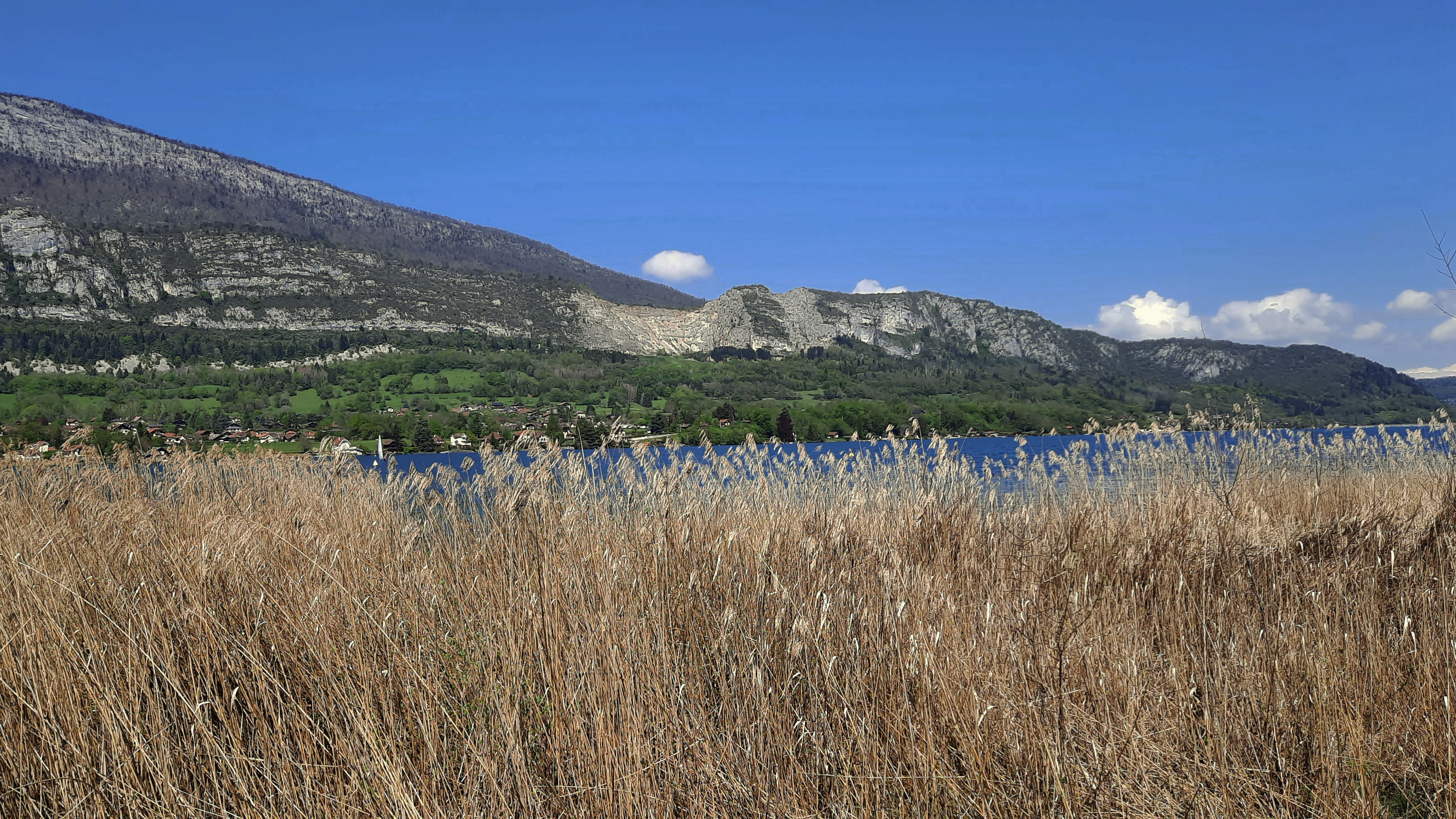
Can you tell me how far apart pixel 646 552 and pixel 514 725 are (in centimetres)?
138

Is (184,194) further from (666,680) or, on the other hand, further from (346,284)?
(666,680)

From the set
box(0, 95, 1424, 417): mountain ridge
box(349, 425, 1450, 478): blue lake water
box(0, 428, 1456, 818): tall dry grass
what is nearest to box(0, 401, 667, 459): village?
box(349, 425, 1450, 478): blue lake water

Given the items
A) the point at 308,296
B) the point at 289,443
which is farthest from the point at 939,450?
the point at 308,296

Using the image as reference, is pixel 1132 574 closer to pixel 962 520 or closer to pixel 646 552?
pixel 962 520

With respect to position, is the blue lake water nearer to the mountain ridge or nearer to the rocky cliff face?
the mountain ridge

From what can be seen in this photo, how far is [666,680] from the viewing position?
241 centimetres

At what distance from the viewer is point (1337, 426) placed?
10.5 metres

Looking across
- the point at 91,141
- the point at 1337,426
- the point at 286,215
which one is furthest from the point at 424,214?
the point at 1337,426

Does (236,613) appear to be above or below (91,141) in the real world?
below

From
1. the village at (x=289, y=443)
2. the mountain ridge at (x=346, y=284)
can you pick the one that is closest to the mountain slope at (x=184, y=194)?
the mountain ridge at (x=346, y=284)

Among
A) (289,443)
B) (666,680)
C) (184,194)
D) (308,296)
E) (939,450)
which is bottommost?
(289,443)

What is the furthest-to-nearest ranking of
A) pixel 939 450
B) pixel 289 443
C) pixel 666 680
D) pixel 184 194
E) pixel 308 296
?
pixel 184 194
pixel 308 296
pixel 289 443
pixel 939 450
pixel 666 680

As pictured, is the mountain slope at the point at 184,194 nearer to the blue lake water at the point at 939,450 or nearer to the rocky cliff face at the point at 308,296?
the rocky cliff face at the point at 308,296

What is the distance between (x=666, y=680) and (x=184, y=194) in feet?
529
